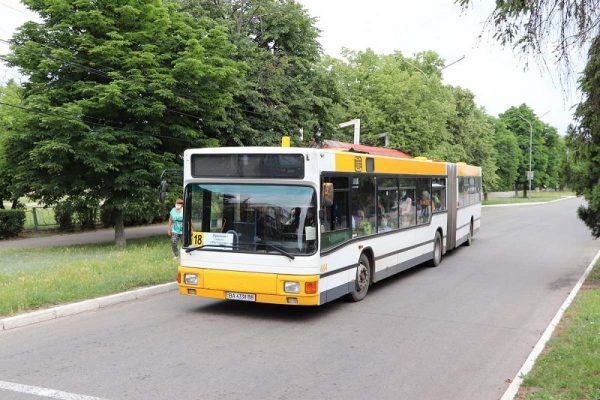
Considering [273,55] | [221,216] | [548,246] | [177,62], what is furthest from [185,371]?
[273,55]

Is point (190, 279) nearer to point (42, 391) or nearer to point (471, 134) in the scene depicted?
point (42, 391)

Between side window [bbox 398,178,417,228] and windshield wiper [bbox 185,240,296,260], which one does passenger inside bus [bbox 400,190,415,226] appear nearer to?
side window [bbox 398,178,417,228]

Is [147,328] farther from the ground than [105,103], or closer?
closer

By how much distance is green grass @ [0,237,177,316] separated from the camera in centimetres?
916

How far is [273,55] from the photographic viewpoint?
25328 mm

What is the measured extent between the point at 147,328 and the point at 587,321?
646 centimetres

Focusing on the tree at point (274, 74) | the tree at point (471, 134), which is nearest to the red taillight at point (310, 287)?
the tree at point (274, 74)

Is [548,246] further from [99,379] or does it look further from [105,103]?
[99,379]

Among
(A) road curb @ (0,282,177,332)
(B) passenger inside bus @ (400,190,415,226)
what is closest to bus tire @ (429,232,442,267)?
(B) passenger inside bus @ (400,190,415,226)

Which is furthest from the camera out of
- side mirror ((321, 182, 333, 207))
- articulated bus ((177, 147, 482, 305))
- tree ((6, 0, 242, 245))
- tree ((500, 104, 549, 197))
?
tree ((500, 104, 549, 197))

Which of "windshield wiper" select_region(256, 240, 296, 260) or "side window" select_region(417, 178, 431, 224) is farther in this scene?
"side window" select_region(417, 178, 431, 224)

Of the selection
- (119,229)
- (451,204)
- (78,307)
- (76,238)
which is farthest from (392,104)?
(78,307)

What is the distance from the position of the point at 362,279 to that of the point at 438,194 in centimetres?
586

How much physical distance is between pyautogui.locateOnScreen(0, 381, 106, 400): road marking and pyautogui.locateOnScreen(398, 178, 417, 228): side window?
8297 millimetres
